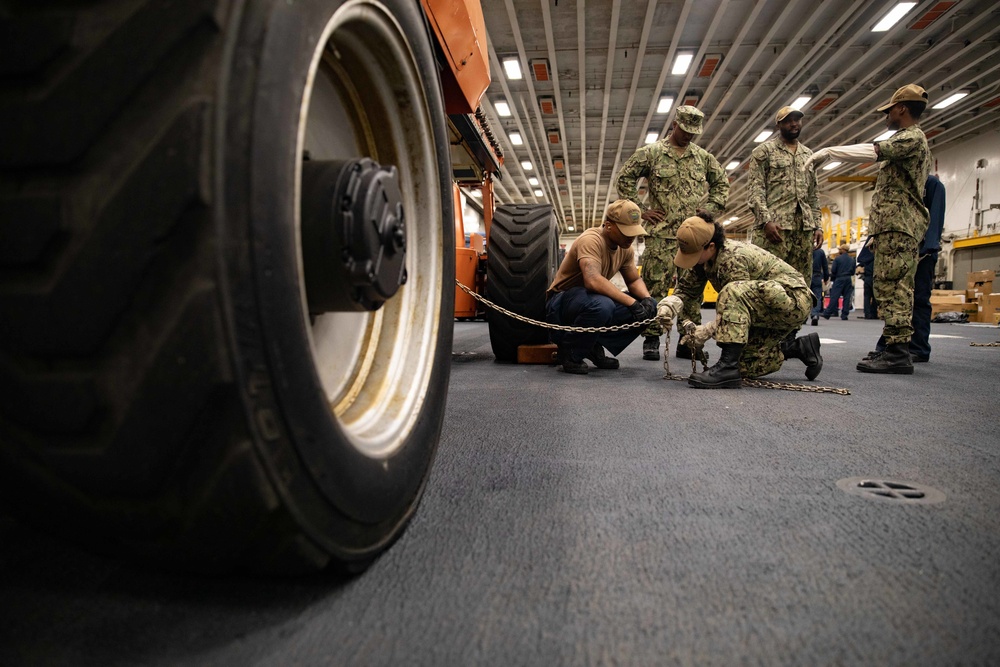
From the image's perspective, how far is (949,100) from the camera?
37.9 ft

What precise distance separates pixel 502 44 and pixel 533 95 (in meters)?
2.16

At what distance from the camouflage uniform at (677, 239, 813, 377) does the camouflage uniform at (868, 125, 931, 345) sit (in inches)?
31.9

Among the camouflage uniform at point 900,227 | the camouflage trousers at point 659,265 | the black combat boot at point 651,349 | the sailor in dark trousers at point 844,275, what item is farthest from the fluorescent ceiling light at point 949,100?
the black combat boot at point 651,349

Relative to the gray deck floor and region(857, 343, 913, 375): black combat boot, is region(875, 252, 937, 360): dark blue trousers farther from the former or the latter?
the gray deck floor

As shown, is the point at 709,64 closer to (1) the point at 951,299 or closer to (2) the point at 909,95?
(1) the point at 951,299

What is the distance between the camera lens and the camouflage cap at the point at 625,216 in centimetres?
315

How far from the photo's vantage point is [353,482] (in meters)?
0.67

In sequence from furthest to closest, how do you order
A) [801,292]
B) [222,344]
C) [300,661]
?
[801,292]
[300,661]
[222,344]

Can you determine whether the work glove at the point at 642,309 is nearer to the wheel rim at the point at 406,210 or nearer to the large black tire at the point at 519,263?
the large black tire at the point at 519,263

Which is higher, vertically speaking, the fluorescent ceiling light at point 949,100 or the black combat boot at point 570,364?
the fluorescent ceiling light at point 949,100

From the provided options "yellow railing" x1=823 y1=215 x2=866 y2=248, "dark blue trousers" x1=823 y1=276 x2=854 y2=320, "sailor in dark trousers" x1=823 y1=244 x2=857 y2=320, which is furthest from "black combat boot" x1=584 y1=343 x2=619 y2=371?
"yellow railing" x1=823 y1=215 x2=866 y2=248

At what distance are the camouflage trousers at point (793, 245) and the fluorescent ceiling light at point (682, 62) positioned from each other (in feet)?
24.1

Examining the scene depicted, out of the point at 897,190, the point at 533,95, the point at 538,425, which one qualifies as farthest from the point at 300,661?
the point at 533,95

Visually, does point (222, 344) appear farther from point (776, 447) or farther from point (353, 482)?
point (776, 447)
